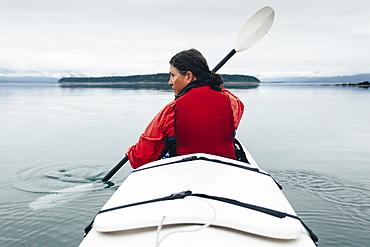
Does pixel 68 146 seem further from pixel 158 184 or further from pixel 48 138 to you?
pixel 158 184

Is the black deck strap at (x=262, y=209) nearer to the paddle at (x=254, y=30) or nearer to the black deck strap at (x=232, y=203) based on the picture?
the black deck strap at (x=232, y=203)

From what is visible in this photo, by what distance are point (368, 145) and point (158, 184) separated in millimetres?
6436

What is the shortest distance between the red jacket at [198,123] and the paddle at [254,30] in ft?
6.64

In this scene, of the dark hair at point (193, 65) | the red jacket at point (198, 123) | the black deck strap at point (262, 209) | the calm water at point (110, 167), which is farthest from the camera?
the calm water at point (110, 167)

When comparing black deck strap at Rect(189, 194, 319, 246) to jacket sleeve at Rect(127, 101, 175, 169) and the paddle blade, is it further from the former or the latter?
the paddle blade

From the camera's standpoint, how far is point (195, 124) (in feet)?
8.02

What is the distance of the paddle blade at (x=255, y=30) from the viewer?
440 cm

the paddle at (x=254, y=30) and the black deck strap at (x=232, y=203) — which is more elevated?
the paddle at (x=254, y=30)

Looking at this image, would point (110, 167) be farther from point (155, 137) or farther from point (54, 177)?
point (155, 137)

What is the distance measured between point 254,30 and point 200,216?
11.2 feet

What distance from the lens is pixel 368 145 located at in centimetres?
707

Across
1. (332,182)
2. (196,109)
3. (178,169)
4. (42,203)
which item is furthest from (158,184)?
(332,182)

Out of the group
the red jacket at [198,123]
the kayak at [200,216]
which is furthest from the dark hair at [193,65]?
the kayak at [200,216]

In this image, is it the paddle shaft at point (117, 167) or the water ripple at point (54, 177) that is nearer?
the paddle shaft at point (117, 167)
